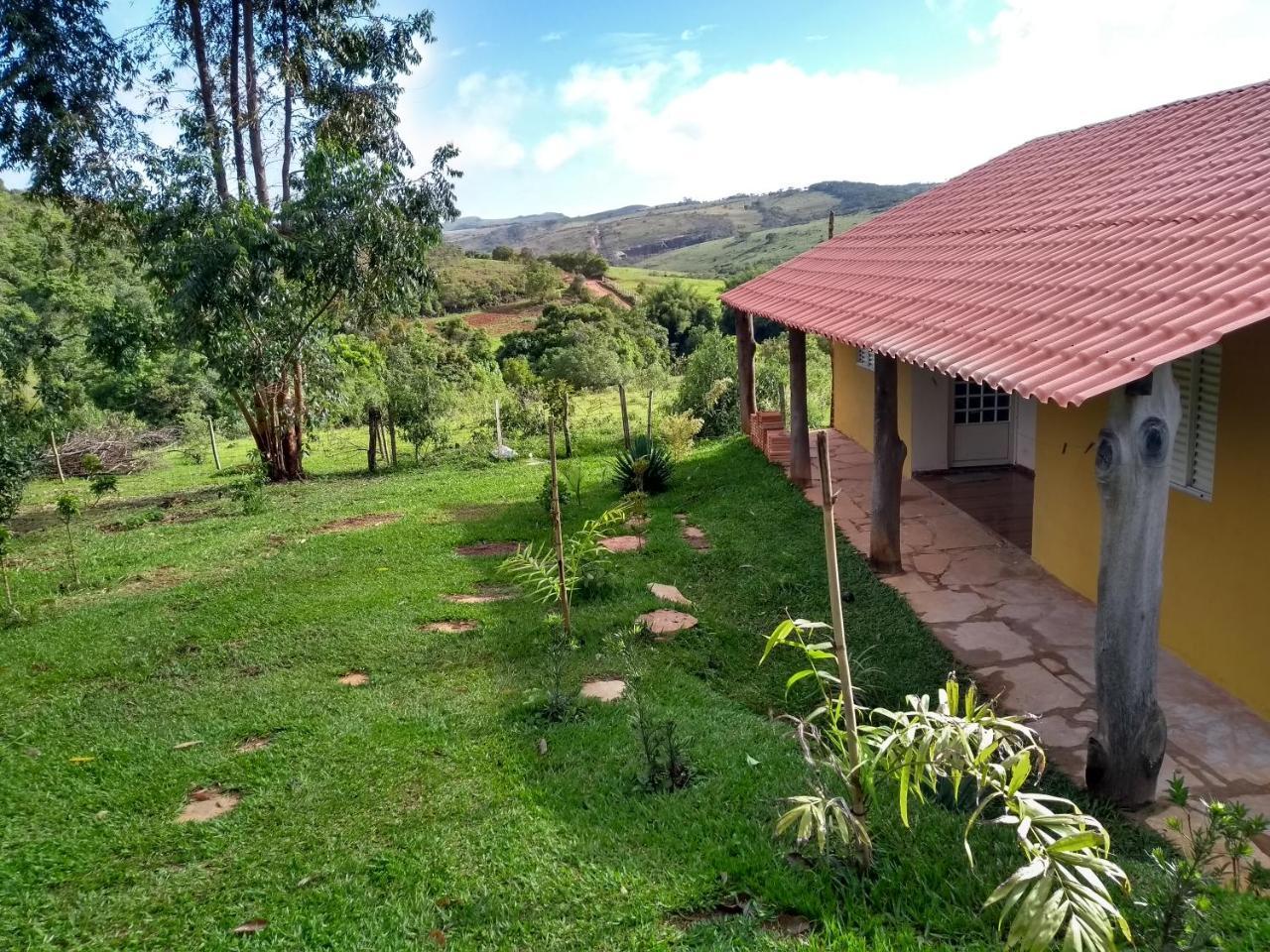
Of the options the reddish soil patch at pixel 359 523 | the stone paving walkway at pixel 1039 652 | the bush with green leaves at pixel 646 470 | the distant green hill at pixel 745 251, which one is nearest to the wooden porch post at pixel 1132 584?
the stone paving walkway at pixel 1039 652

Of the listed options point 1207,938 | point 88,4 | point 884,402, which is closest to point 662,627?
point 884,402

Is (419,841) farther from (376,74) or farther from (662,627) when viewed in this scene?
(376,74)

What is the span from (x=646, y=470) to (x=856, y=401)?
370 cm

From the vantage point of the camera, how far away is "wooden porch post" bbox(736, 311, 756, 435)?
12651 millimetres

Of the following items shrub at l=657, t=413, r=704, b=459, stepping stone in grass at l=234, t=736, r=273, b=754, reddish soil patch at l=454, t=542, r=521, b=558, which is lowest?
reddish soil patch at l=454, t=542, r=521, b=558

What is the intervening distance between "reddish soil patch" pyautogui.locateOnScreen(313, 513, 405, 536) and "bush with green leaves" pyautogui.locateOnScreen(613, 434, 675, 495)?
287 cm

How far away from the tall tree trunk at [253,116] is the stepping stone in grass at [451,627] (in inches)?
413

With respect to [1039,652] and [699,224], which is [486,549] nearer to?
[1039,652]

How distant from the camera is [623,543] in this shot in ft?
29.3

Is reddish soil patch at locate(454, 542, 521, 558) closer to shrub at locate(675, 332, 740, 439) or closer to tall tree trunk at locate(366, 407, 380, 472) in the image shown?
shrub at locate(675, 332, 740, 439)

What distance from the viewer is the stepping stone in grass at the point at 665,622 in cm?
623

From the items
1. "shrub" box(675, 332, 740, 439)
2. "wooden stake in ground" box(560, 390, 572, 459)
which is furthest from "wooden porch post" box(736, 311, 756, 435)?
"wooden stake in ground" box(560, 390, 572, 459)


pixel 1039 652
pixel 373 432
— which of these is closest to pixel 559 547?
pixel 1039 652

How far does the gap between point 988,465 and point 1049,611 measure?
481 cm
